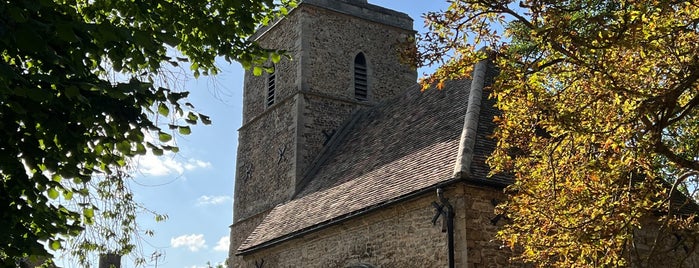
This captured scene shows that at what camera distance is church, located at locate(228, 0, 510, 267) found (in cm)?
1085

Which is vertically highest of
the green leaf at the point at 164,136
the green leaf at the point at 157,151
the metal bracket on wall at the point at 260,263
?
the metal bracket on wall at the point at 260,263

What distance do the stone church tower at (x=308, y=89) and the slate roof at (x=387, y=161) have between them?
103 centimetres

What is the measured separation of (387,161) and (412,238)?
9.19 ft

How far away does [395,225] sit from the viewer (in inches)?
466

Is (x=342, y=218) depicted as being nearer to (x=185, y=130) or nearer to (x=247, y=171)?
(x=185, y=130)

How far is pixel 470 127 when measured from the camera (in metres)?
12.2

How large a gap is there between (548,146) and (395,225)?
4.51 m

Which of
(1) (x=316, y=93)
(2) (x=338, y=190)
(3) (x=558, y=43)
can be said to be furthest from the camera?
(1) (x=316, y=93)

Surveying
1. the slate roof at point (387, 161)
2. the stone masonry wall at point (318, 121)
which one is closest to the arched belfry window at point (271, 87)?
the stone masonry wall at point (318, 121)

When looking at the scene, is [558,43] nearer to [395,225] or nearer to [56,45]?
[56,45]

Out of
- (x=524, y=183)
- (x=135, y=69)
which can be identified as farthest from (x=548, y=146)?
(x=135, y=69)

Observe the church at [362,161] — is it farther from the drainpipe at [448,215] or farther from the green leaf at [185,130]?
the green leaf at [185,130]

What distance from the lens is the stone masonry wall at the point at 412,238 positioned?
1055cm

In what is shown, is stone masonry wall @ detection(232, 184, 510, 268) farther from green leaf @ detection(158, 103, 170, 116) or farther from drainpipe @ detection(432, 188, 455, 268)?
green leaf @ detection(158, 103, 170, 116)
